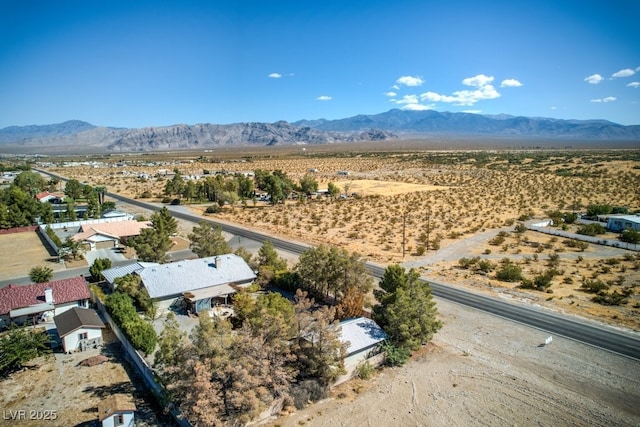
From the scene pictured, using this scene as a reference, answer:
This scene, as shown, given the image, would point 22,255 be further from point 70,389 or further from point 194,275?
point 70,389

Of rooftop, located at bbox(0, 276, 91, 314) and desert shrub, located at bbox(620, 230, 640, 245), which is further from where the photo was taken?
desert shrub, located at bbox(620, 230, 640, 245)

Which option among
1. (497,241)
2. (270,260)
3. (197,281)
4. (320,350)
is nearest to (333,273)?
(270,260)

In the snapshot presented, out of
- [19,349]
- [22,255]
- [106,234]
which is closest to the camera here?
[19,349]

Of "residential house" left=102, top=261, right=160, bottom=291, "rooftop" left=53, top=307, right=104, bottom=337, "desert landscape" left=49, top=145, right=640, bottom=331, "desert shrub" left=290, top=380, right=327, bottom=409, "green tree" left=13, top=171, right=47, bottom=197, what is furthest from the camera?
"green tree" left=13, top=171, right=47, bottom=197

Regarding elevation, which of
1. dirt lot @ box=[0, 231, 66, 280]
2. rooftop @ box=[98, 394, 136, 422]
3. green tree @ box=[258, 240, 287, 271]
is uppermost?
green tree @ box=[258, 240, 287, 271]

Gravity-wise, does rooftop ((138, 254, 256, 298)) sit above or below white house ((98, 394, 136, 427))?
above

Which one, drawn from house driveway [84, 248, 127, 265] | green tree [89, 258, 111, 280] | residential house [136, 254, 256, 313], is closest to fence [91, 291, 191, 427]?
residential house [136, 254, 256, 313]

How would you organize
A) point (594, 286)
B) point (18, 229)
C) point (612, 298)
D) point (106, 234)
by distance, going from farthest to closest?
point (18, 229) → point (106, 234) → point (594, 286) → point (612, 298)

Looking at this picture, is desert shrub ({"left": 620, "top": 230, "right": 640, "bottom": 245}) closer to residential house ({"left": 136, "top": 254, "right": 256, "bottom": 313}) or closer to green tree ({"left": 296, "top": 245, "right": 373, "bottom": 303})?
green tree ({"left": 296, "top": 245, "right": 373, "bottom": 303})

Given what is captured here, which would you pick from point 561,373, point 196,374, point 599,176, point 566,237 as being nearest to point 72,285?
point 196,374
